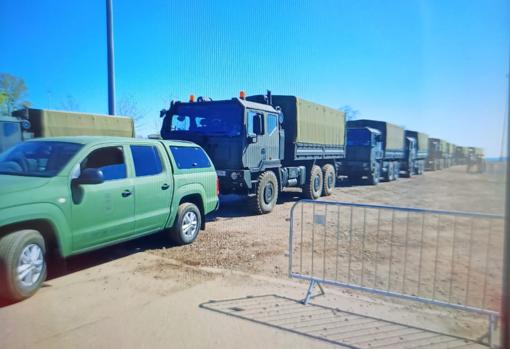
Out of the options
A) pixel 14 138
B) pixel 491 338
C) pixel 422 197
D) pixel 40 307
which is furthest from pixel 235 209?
pixel 422 197

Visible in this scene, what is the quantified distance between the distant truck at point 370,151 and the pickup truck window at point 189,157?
12.9 meters

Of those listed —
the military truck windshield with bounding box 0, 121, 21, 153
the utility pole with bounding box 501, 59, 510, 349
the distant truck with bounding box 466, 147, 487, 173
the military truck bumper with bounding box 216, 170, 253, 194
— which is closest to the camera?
the utility pole with bounding box 501, 59, 510, 349

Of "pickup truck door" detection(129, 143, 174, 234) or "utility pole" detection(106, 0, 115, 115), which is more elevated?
"utility pole" detection(106, 0, 115, 115)

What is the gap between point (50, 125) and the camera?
9906 millimetres

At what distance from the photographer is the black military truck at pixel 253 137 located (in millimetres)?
8539

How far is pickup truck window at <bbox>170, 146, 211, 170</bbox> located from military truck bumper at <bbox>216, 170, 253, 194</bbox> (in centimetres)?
173

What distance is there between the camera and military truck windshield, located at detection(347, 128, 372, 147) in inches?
707

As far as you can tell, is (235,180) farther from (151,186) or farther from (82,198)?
(82,198)

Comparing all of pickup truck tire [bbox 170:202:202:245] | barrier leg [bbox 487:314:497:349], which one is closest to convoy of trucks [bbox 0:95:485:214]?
pickup truck tire [bbox 170:202:202:245]

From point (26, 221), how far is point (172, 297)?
181cm

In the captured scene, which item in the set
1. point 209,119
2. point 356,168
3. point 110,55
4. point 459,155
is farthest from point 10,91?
point 459,155

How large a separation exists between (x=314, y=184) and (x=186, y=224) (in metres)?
7.33

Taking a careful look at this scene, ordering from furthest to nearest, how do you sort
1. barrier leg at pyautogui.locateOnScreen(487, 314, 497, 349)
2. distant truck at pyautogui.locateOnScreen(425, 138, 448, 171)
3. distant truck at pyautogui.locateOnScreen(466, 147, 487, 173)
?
distant truck at pyautogui.locateOnScreen(425, 138, 448, 171) < distant truck at pyautogui.locateOnScreen(466, 147, 487, 173) < barrier leg at pyautogui.locateOnScreen(487, 314, 497, 349)

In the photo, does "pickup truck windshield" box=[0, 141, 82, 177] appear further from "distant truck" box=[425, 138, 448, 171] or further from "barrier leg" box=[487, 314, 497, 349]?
"distant truck" box=[425, 138, 448, 171]
